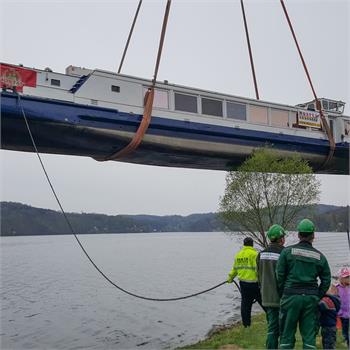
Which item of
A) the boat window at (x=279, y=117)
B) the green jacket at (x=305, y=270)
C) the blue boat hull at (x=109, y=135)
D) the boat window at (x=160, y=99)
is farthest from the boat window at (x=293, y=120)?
the green jacket at (x=305, y=270)

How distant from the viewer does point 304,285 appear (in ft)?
17.1

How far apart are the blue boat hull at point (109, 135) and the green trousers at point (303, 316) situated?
→ 9056mm

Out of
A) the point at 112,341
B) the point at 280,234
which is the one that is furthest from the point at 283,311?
the point at 112,341

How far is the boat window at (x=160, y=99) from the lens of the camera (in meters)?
14.2

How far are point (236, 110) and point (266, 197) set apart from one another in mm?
4434

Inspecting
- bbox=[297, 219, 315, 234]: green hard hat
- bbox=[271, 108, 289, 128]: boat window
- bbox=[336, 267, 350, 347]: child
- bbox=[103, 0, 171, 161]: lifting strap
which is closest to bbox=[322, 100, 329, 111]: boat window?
bbox=[271, 108, 289, 128]: boat window

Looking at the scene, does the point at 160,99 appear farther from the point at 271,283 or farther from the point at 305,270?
the point at 305,270

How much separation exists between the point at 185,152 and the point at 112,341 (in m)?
6.33

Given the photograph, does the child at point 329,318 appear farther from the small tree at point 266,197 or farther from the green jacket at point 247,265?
the small tree at point 266,197

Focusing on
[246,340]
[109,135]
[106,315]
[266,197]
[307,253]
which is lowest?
[106,315]

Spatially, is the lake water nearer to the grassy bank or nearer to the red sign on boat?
the grassy bank

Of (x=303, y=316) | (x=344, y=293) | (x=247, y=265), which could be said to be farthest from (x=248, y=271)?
(x=303, y=316)

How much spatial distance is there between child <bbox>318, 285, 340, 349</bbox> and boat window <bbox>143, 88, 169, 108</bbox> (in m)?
9.51

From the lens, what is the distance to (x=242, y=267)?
818cm
